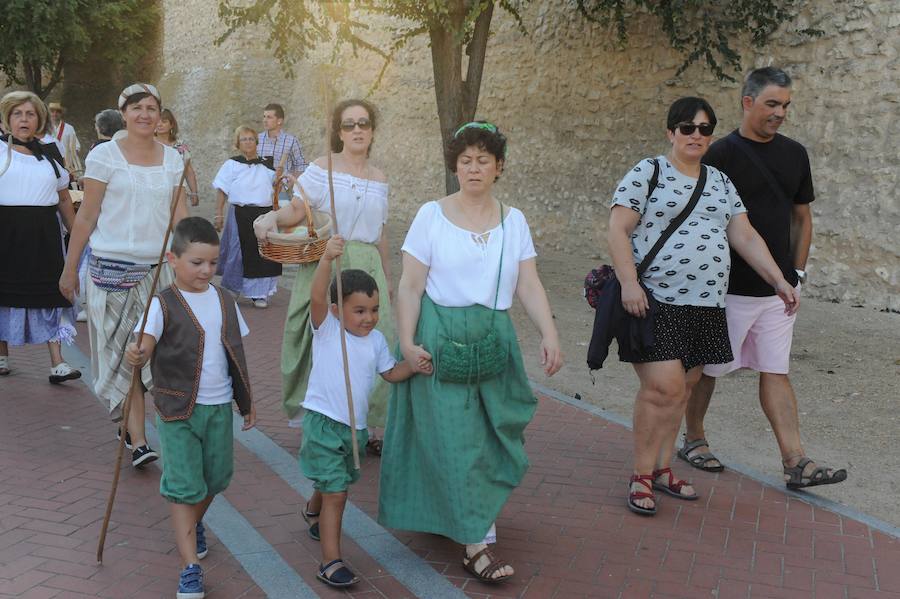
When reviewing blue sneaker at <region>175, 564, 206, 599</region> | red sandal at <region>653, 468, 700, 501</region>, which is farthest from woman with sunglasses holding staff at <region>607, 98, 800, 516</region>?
blue sneaker at <region>175, 564, 206, 599</region>

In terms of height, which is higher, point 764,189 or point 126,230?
point 764,189

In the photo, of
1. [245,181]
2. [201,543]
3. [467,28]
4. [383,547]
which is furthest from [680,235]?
[467,28]

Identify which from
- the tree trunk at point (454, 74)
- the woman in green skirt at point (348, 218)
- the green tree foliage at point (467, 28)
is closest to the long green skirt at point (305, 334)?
the woman in green skirt at point (348, 218)

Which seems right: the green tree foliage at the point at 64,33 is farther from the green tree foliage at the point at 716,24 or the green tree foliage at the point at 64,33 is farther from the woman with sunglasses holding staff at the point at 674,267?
the woman with sunglasses holding staff at the point at 674,267

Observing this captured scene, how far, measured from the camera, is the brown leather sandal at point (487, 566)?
397 centimetres

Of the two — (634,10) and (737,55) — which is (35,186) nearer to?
(737,55)

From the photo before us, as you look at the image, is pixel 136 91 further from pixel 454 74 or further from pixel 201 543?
pixel 454 74

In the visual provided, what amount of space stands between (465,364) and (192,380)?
3.62 ft

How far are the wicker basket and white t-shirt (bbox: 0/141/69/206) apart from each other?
3.06 meters

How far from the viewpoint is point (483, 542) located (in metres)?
4.05

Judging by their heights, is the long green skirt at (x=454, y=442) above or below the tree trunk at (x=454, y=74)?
below

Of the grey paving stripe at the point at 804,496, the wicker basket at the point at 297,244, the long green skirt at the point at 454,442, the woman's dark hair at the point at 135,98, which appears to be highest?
the woman's dark hair at the point at 135,98

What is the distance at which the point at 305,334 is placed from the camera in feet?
17.7

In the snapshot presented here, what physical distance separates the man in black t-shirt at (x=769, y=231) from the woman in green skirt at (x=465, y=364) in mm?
1599
